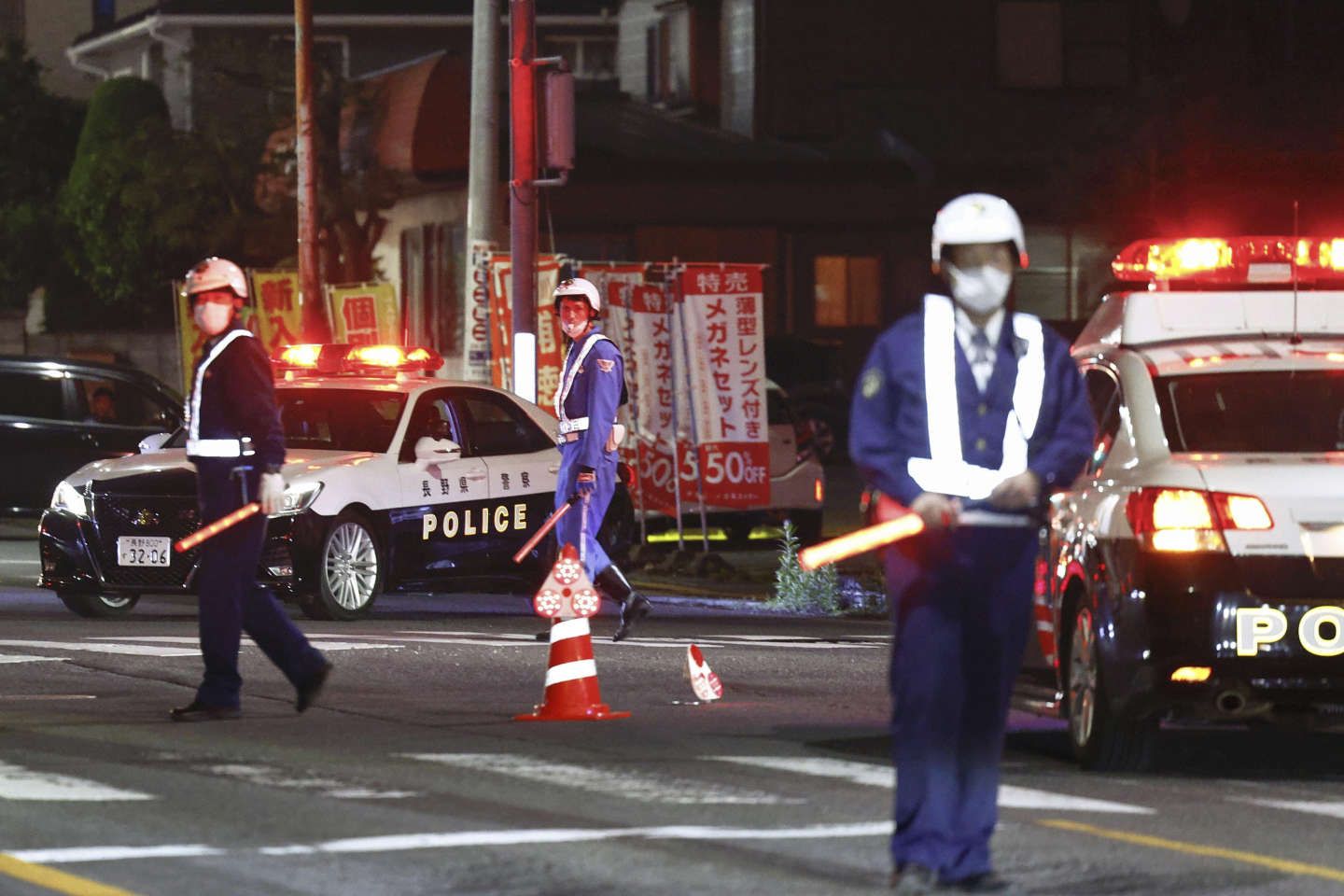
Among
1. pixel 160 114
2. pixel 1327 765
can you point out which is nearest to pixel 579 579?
pixel 1327 765

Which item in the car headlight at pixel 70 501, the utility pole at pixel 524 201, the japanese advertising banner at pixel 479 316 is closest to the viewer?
the car headlight at pixel 70 501

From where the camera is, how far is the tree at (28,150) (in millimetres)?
59500

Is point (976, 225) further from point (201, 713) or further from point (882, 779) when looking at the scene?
point (201, 713)

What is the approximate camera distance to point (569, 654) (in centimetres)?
1131

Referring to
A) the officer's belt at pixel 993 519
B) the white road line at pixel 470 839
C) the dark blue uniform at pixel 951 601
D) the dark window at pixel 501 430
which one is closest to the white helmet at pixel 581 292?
the dark window at pixel 501 430

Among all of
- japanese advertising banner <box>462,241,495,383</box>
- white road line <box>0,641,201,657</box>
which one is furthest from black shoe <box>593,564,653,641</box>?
japanese advertising banner <box>462,241,495,383</box>

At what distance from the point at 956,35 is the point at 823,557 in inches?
1591

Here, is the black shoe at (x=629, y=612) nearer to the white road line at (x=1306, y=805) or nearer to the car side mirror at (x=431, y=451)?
the car side mirror at (x=431, y=451)

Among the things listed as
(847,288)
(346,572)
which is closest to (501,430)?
(346,572)

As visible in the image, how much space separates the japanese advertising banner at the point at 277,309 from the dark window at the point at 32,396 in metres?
7.01

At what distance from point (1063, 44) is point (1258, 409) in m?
37.6

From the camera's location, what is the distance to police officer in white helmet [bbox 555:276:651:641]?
14.5m

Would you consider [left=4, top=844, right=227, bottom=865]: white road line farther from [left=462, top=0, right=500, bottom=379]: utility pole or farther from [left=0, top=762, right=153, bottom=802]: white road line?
[left=462, top=0, right=500, bottom=379]: utility pole

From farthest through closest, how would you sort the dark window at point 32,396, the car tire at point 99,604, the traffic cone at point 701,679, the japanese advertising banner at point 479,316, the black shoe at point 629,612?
1. the dark window at point 32,396
2. the japanese advertising banner at point 479,316
3. the car tire at point 99,604
4. the black shoe at point 629,612
5. the traffic cone at point 701,679
